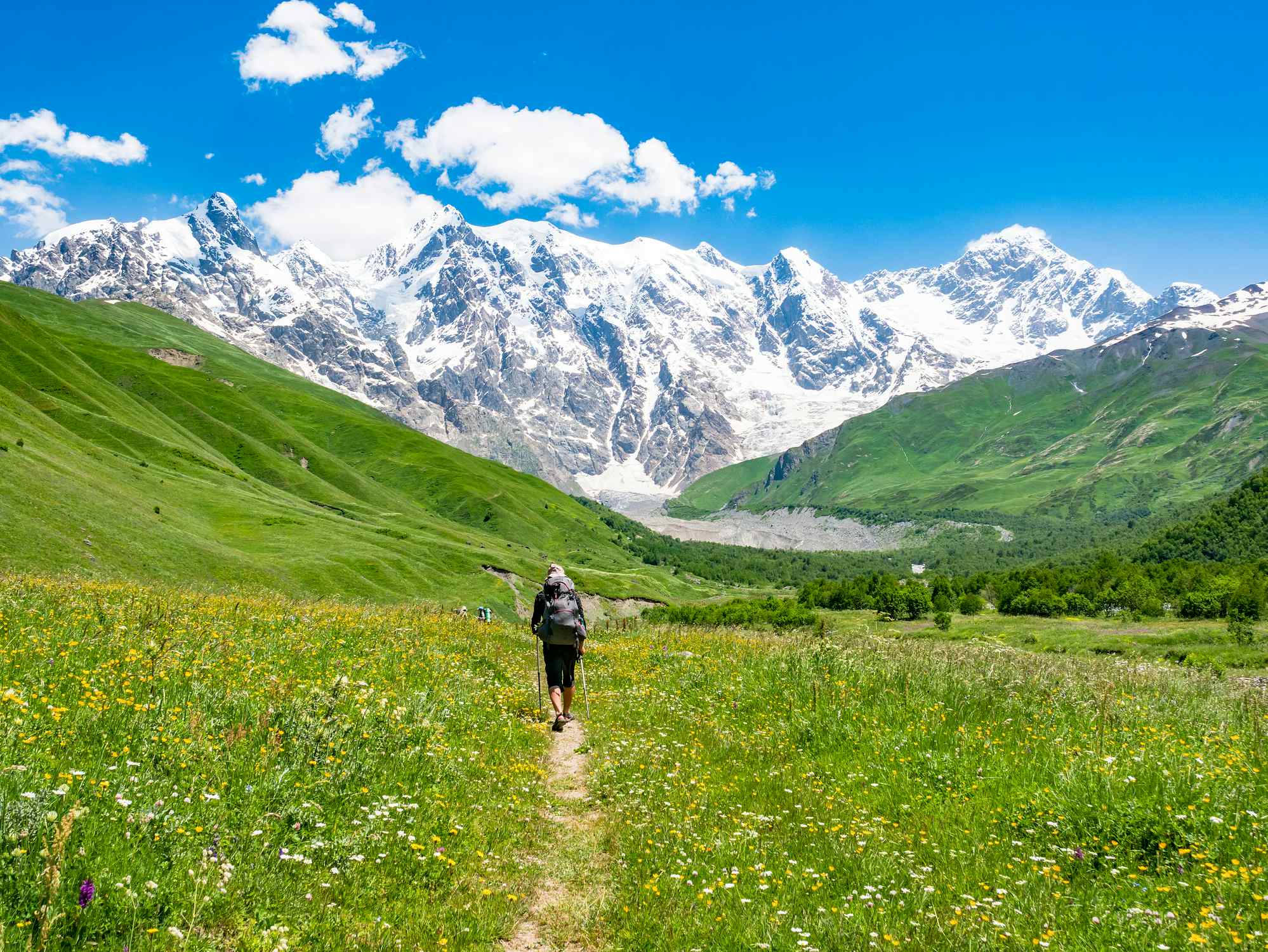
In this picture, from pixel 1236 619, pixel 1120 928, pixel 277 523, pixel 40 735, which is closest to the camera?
pixel 1120 928

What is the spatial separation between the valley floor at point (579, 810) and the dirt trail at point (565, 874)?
0.16ft

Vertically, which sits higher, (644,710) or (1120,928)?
(1120,928)

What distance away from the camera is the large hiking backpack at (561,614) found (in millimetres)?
18812

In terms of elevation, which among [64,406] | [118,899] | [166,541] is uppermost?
[64,406]

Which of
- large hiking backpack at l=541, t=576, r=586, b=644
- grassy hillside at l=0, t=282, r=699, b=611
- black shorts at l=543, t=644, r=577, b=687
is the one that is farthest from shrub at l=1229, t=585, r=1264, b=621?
grassy hillside at l=0, t=282, r=699, b=611

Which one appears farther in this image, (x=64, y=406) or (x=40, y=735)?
(x=64, y=406)

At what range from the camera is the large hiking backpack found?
1881cm

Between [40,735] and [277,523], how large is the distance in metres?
109

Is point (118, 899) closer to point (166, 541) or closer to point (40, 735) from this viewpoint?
point (40, 735)

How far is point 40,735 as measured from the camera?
26.2 ft

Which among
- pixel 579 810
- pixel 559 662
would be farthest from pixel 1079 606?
pixel 579 810

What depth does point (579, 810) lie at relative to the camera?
12.3m

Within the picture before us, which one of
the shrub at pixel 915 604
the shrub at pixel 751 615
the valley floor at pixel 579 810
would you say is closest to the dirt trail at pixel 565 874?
the valley floor at pixel 579 810

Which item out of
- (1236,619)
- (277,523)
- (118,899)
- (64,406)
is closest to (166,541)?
(277,523)
